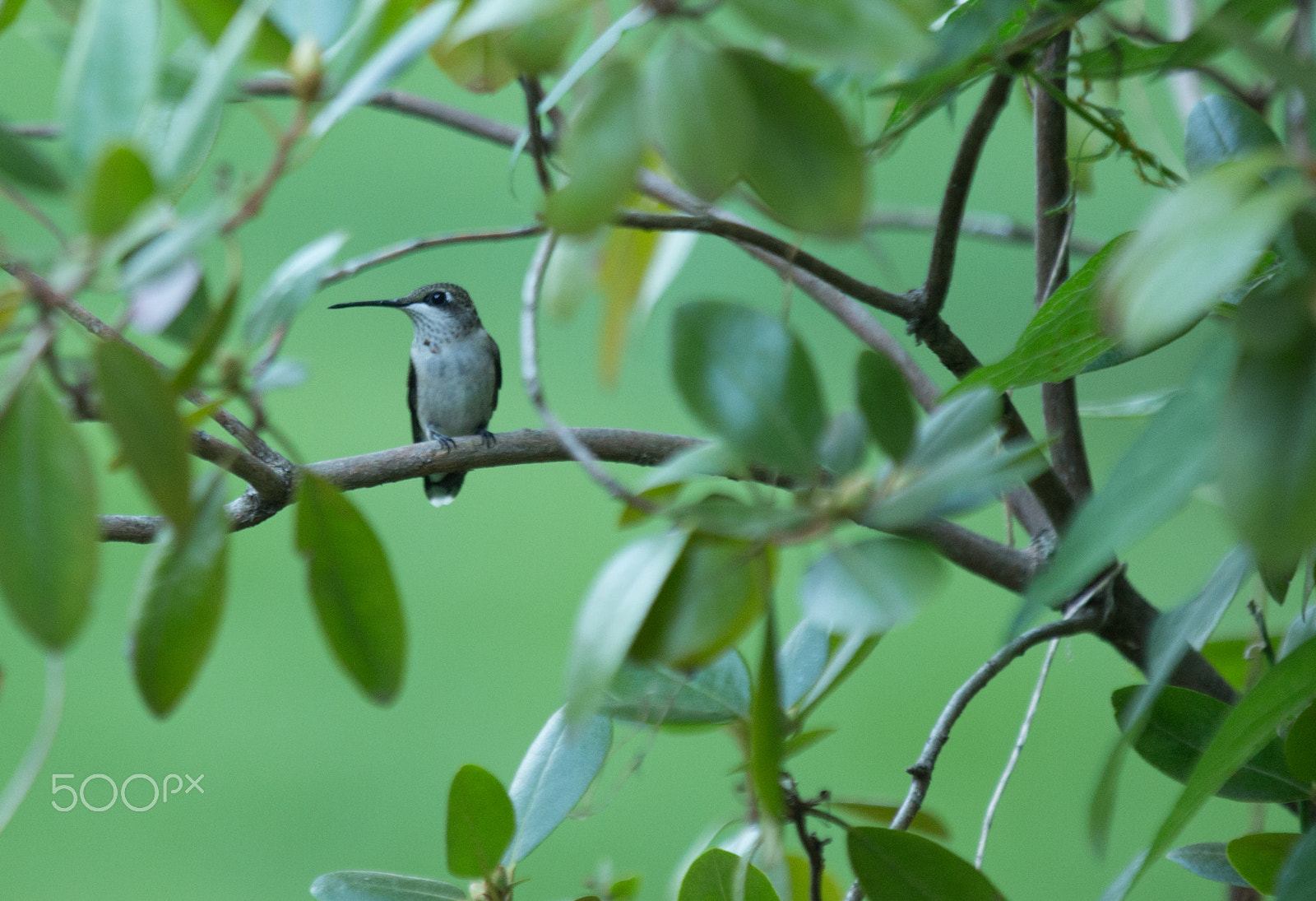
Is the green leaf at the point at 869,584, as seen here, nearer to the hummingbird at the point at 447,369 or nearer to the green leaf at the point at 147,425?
the green leaf at the point at 147,425

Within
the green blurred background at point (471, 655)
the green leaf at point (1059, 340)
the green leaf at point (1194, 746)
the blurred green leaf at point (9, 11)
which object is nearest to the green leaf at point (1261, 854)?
the green leaf at point (1194, 746)

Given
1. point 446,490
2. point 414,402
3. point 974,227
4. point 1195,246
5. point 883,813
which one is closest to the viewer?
point 1195,246

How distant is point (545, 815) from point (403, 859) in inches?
65.3

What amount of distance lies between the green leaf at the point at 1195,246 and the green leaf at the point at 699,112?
10 centimetres

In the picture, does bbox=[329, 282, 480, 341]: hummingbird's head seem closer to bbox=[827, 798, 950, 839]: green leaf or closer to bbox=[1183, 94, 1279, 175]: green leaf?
bbox=[827, 798, 950, 839]: green leaf

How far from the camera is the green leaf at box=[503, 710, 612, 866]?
0.60 m

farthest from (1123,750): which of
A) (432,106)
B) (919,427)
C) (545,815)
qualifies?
(432,106)

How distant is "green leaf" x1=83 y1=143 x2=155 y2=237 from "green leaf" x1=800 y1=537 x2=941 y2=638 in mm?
191

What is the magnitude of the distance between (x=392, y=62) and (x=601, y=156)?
6 cm

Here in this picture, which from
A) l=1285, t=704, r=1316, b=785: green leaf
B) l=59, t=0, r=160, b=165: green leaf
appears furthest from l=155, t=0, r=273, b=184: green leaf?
l=1285, t=704, r=1316, b=785: green leaf

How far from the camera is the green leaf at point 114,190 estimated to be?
256 millimetres

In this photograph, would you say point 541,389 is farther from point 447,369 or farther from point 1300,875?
point 447,369

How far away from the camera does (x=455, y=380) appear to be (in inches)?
80.1

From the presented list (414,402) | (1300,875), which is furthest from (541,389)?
(414,402)
